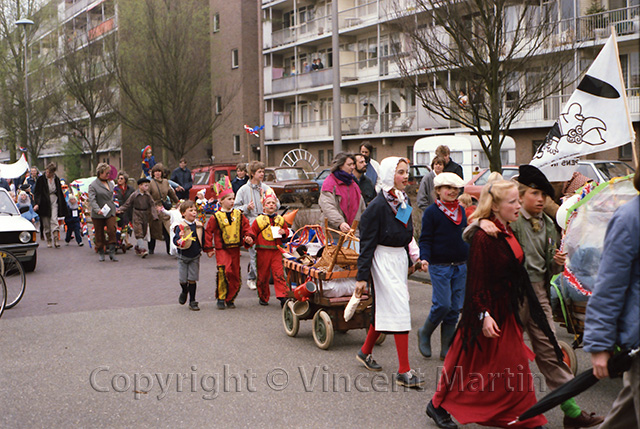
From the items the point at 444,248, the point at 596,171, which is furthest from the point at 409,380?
the point at 596,171

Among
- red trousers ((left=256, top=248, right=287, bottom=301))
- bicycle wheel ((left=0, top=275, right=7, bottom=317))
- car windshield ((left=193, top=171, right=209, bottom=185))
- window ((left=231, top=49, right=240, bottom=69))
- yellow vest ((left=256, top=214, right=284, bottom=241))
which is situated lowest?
bicycle wheel ((left=0, top=275, right=7, bottom=317))

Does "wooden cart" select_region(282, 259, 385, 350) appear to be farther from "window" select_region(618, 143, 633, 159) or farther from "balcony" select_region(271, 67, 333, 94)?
"balcony" select_region(271, 67, 333, 94)

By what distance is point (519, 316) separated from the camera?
204 inches

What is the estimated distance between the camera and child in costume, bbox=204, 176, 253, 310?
1001cm

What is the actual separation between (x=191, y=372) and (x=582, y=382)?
4028mm

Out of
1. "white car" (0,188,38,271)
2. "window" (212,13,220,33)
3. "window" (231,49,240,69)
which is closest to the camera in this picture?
"white car" (0,188,38,271)

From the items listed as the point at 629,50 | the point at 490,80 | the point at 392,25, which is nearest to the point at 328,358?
the point at 490,80

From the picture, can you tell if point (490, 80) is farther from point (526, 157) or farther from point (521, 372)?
point (526, 157)

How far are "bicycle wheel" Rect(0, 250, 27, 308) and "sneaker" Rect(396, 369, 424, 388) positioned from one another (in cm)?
579

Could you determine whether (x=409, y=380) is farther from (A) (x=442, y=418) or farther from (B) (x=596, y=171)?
(B) (x=596, y=171)

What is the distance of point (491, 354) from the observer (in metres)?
5.03

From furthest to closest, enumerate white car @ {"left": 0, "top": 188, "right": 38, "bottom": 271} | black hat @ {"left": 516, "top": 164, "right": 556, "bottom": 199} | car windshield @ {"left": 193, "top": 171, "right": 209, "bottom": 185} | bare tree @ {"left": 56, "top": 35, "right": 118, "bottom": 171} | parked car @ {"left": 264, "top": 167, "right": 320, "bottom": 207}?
bare tree @ {"left": 56, "top": 35, "right": 118, "bottom": 171} < car windshield @ {"left": 193, "top": 171, "right": 209, "bottom": 185} < parked car @ {"left": 264, "top": 167, "right": 320, "bottom": 207} < white car @ {"left": 0, "top": 188, "right": 38, "bottom": 271} < black hat @ {"left": 516, "top": 164, "right": 556, "bottom": 199}

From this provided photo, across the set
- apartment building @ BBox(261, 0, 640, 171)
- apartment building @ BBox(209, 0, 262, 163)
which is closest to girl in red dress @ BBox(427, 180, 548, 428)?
apartment building @ BBox(261, 0, 640, 171)

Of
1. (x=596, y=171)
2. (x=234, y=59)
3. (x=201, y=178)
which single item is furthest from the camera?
(x=234, y=59)
